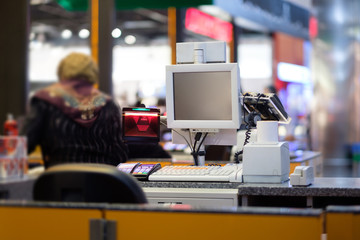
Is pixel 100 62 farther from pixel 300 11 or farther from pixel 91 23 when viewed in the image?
pixel 300 11

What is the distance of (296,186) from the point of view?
104 inches

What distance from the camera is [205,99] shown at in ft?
10.3

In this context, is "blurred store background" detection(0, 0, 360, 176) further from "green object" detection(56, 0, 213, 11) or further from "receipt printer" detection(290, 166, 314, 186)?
"receipt printer" detection(290, 166, 314, 186)

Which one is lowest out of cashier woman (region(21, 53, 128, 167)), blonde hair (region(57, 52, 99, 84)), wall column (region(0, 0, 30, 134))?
cashier woman (region(21, 53, 128, 167))

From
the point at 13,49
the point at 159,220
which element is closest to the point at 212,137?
the point at 159,220

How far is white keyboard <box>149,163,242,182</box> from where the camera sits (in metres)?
2.86

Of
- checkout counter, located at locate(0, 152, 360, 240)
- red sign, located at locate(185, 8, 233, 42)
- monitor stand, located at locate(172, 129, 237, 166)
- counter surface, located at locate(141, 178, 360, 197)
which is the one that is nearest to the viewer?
checkout counter, located at locate(0, 152, 360, 240)

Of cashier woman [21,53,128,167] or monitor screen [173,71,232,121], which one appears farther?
monitor screen [173,71,232,121]

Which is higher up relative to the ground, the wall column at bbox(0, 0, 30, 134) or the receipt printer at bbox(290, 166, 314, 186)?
the wall column at bbox(0, 0, 30, 134)

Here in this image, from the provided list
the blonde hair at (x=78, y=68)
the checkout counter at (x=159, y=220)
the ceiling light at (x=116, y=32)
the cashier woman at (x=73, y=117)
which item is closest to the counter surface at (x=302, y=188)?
the cashier woman at (x=73, y=117)

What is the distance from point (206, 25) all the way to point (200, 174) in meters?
6.19

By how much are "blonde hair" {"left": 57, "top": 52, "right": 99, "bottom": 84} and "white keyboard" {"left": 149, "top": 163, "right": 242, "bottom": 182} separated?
23.7 inches

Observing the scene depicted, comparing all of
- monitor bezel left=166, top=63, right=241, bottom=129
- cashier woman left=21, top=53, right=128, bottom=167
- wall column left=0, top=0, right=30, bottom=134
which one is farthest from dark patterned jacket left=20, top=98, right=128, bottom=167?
wall column left=0, top=0, right=30, bottom=134

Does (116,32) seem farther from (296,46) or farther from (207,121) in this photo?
(296,46)
